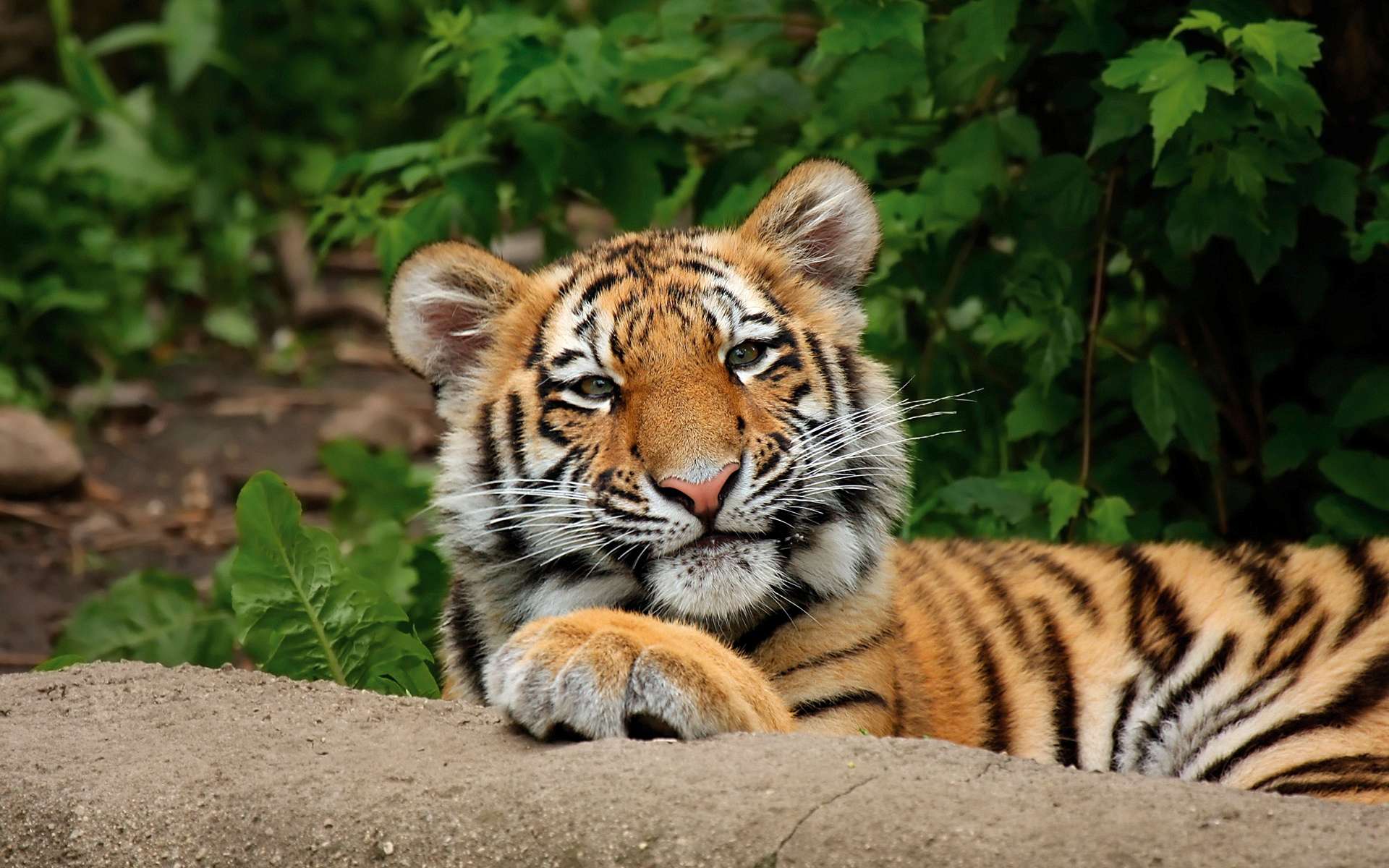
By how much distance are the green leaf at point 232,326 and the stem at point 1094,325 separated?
421 centimetres

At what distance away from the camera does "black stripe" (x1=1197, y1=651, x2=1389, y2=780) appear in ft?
8.96

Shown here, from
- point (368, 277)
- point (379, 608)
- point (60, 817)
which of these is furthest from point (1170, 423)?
point (368, 277)

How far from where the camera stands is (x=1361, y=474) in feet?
12.0

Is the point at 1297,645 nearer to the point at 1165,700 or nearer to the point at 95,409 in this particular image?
the point at 1165,700

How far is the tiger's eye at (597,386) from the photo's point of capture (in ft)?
9.13

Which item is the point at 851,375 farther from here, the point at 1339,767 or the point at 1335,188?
the point at 1335,188

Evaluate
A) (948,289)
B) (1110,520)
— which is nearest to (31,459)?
(948,289)

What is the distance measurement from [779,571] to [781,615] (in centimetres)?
12

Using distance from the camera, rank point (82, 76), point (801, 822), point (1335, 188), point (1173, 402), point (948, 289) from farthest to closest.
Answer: point (82, 76)
point (948, 289)
point (1173, 402)
point (1335, 188)
point (801, 822)

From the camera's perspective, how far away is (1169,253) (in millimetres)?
3807

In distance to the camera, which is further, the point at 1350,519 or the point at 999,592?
the point at 1350,519

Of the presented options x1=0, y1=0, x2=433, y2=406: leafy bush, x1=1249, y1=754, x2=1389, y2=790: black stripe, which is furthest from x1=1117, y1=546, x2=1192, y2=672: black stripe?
x1=0, y1=0, x2=433, y2=406: leafy bush

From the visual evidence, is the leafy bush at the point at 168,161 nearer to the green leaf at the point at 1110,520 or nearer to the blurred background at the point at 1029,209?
the blurred background at the point at 1029,209

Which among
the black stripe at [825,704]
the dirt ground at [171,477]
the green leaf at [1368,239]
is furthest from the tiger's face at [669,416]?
the dirt ground at [171,477]
